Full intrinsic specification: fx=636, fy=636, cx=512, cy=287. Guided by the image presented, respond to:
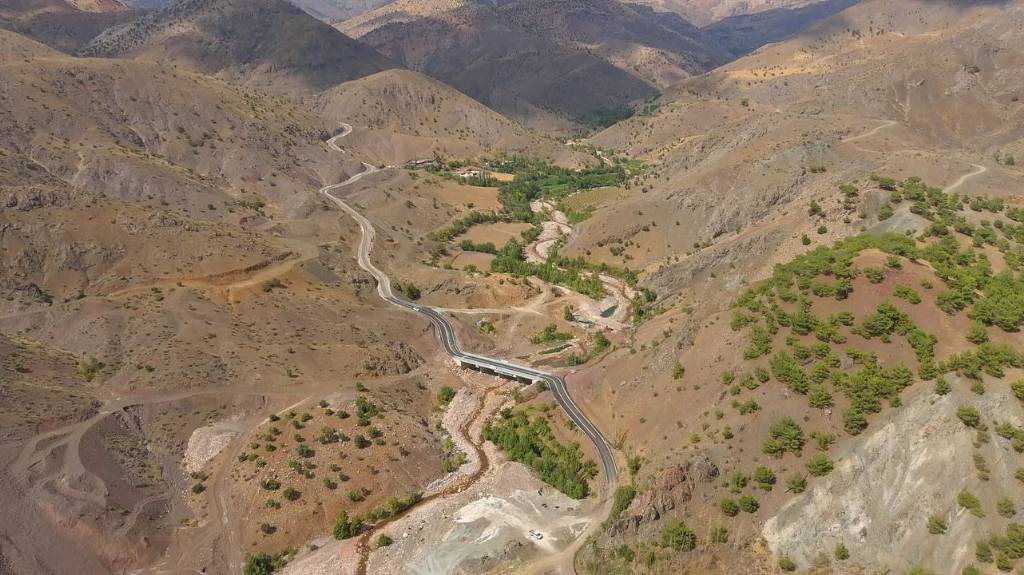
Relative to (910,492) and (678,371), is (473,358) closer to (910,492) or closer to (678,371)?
(678,371)

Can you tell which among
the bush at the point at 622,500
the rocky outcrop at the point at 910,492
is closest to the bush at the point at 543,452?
the bush at the point at 622,500

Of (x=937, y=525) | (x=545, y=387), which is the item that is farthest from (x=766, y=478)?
(x=545, y=387)

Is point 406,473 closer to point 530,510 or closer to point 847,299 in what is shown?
point 530,510

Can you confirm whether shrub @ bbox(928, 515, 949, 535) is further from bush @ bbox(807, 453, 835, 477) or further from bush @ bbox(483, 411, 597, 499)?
bush @ bbox(483, 411, 597, 499)

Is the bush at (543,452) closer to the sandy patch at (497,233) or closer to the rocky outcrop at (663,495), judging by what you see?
the rocky outcrop at (663,495)

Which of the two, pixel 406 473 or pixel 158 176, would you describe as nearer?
pixel 406 473

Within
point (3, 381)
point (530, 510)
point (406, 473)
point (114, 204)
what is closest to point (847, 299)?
point (530, 510)
